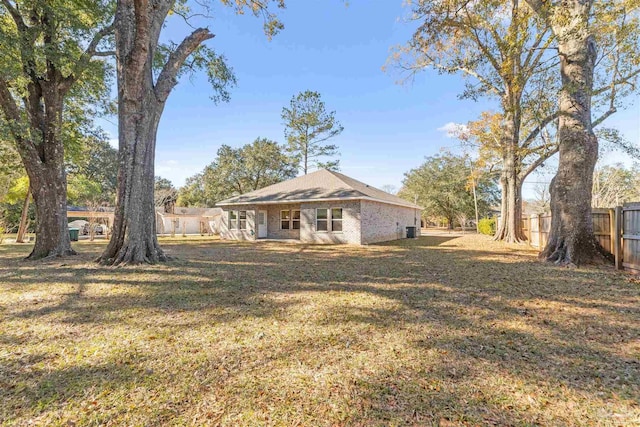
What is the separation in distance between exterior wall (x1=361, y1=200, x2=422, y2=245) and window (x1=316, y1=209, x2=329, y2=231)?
6.65ft

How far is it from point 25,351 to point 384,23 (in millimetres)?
14881

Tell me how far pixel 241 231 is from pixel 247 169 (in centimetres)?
1352

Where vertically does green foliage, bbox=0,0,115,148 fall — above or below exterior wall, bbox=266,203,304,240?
above

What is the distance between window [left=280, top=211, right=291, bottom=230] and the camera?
18125 mm

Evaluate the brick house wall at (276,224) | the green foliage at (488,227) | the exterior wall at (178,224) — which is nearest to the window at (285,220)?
the brick house wall at (276,224)

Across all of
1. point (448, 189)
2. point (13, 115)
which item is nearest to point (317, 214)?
point (13, 115)

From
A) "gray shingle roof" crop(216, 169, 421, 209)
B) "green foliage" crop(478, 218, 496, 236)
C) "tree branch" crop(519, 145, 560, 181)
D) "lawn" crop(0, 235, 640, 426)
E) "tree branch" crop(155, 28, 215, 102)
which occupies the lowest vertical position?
"lawn" crop(0, 235, 640, 426)

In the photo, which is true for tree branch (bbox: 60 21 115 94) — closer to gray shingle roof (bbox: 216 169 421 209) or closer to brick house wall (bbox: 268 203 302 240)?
gray shingle roof (bbox: 216 169 421 209)

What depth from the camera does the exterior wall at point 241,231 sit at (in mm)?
18194

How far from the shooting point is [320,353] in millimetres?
3037

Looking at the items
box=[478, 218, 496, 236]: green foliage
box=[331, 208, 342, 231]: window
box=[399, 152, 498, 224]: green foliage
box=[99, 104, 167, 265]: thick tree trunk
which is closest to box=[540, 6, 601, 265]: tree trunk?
box=[331, 208, 342, 231]: window

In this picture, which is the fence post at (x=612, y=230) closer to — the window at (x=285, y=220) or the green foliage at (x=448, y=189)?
the window at (x=285, y=220)

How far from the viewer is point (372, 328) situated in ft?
12.2

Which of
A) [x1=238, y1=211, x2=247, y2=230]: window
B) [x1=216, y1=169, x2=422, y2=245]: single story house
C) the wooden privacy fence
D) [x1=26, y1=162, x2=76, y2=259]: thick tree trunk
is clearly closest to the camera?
the wooden privacy fence
